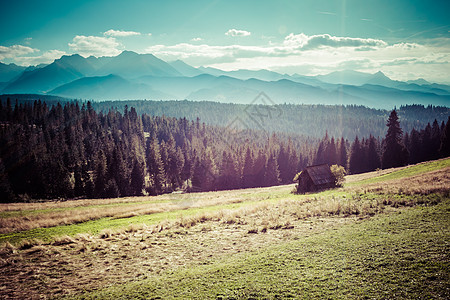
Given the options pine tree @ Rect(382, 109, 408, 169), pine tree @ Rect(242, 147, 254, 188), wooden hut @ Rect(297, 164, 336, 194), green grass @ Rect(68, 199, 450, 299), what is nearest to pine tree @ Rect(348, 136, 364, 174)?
pine tree @ Rect(382, 109, 408, 169)

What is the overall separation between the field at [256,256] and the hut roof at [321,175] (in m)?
20.1

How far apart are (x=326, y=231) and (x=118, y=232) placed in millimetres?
15139

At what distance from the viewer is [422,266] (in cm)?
790

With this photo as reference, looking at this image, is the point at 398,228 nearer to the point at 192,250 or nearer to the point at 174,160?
the point at 192,250

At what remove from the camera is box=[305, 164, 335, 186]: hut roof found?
132ft

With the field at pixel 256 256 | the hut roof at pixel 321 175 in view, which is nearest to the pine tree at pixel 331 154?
the hut roof at pixel 321 175

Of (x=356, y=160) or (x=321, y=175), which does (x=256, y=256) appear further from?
(x=356, y=160)

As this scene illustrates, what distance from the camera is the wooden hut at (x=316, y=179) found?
40.0 metres

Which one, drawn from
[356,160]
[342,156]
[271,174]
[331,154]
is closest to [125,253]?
[271,174]

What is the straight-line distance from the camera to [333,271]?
8820 millimetres

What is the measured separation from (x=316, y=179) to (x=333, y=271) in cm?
3407

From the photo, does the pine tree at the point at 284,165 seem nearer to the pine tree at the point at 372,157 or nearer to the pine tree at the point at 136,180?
the pine tree at the point at 372,157

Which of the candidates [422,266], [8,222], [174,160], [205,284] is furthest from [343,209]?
[174,160]

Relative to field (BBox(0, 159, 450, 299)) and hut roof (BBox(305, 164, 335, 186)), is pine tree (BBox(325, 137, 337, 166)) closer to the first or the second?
hut roof (BBox(305, 164, 335, 186))
